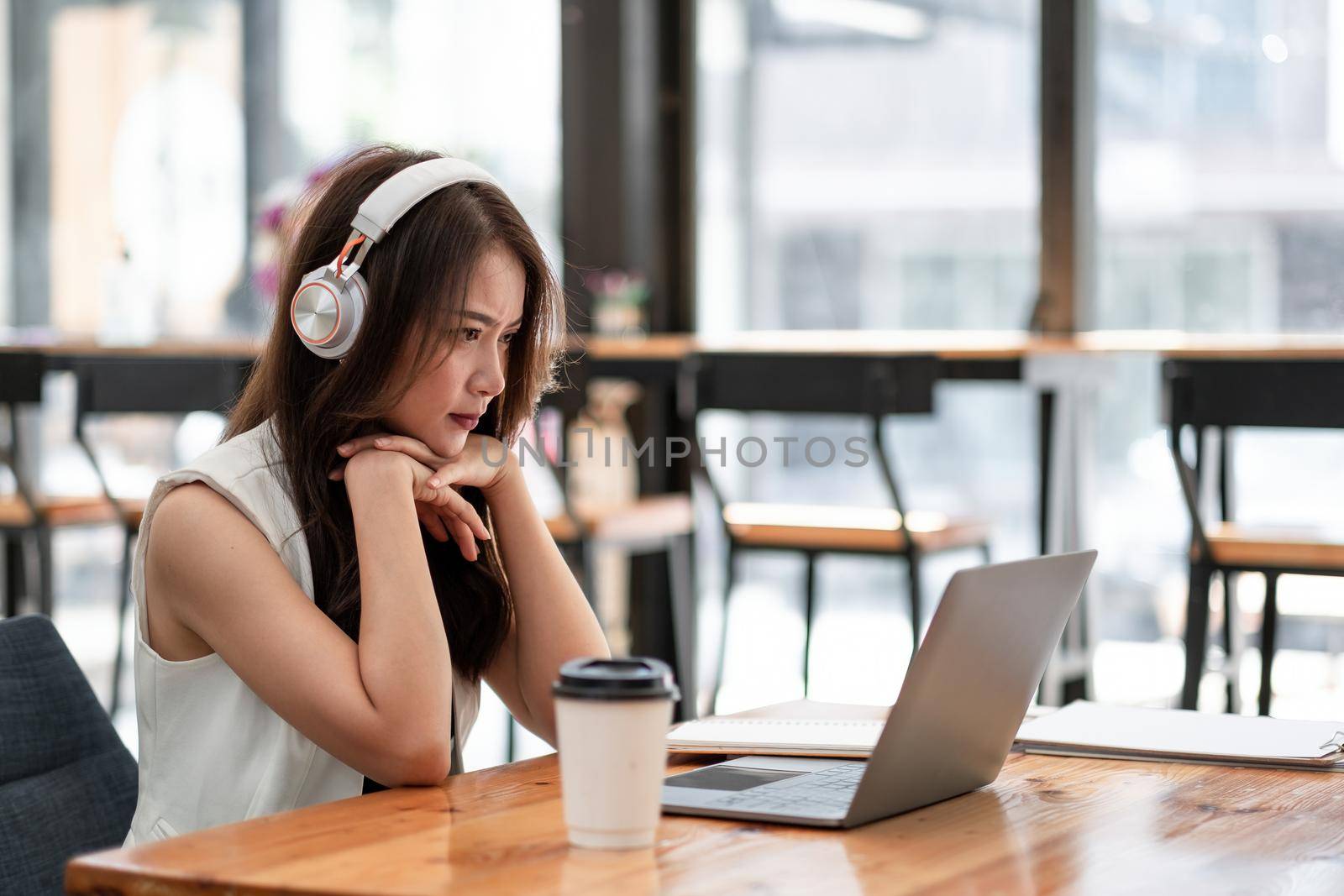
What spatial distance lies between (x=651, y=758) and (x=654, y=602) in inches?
135

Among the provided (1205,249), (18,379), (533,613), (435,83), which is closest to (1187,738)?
(533,613)

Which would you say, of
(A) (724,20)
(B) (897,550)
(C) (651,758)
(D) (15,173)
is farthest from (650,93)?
(C) (651,758)

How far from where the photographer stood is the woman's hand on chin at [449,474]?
1296mm

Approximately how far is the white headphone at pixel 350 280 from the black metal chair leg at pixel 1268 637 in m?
2.05

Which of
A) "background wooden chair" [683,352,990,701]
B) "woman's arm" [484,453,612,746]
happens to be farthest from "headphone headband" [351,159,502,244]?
"background wooden chair" [683,352,990,701]

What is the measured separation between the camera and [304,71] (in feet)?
15.5

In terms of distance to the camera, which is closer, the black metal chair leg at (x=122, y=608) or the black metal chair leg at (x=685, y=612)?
the black metal chair leg at (x=122, y=608)

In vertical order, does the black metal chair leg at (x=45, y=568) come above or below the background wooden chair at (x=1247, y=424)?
below

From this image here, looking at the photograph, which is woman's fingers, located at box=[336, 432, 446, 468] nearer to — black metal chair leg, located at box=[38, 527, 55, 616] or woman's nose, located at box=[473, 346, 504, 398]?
woman's nose, located at box=[473, 346, 504, 398]

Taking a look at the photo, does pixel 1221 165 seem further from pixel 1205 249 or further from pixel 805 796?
pixel 805 796

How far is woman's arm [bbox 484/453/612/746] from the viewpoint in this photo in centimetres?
138

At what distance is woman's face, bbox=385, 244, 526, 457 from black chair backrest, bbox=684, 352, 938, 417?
1.84m

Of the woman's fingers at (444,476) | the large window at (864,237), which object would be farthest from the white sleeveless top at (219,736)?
the large window at (864,237)

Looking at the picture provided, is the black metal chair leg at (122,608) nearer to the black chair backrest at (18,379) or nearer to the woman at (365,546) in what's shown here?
the black chair backrest at (18,379)
